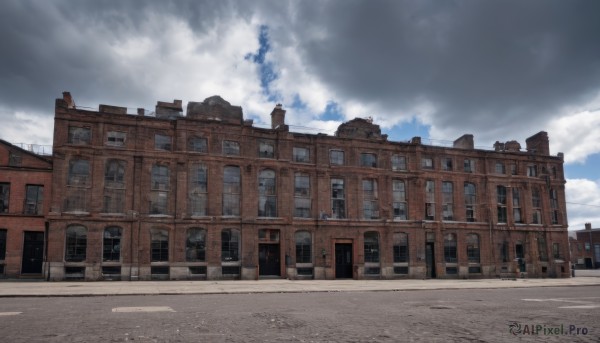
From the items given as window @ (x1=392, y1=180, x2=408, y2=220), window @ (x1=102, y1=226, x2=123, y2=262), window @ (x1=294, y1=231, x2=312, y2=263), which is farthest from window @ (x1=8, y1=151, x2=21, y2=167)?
window @ (x1=392, y1=180, x2=408, y2=220)

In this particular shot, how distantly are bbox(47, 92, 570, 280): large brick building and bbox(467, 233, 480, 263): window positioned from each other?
0.10 metres

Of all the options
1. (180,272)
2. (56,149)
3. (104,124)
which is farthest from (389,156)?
(56,149)

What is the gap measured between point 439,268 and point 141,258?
25405mm

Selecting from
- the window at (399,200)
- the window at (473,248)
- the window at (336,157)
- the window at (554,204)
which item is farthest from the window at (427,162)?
the window at (554,204)

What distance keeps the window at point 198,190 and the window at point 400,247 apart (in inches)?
661

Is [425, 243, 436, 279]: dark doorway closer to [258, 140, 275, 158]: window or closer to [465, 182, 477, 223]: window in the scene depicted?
[465, 182, 477, 223]: window

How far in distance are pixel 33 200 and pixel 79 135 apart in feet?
18.9

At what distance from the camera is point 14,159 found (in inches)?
1344

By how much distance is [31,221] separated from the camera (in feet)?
111

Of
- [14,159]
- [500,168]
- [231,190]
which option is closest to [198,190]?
[231,190]

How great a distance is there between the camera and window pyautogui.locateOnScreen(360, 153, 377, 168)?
42000mm

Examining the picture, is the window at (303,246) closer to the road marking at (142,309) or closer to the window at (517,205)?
the window at (517,205)

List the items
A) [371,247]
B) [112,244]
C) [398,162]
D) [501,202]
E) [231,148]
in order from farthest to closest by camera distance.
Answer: [501,202]
[398,162]
[371,247]
[231,148]
[112,244]

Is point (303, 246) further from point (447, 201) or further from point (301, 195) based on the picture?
point (447, 201)
